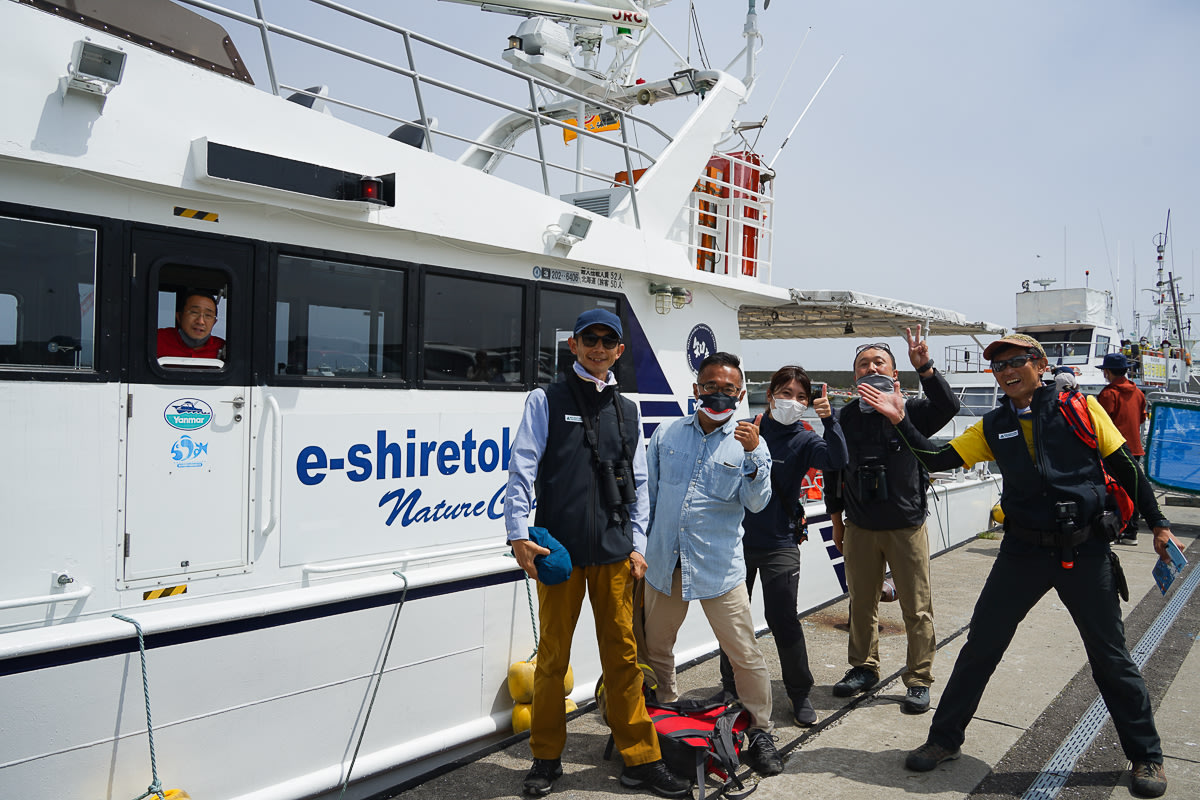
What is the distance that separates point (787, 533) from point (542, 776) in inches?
66.9

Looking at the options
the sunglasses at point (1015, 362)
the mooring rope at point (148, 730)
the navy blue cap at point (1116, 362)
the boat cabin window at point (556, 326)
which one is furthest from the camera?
the navy blue cap at point (1116, 362)

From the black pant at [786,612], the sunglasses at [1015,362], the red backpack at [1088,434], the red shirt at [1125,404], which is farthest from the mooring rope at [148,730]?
the red shirt at [1125,404]

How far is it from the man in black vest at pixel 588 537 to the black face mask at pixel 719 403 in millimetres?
421

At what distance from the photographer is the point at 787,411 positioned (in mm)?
4172

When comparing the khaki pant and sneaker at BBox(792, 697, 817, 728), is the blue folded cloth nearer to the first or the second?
sneaker at BBox(792, 697, 817, 728)

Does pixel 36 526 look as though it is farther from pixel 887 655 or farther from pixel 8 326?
pixel 887 655

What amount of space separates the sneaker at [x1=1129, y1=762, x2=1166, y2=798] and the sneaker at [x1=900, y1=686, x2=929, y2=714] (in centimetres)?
105

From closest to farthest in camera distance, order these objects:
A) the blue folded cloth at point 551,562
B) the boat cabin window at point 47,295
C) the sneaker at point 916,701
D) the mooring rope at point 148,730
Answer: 1. the mooring rope at point 148,730
2. the blue folded cloth at point 551,562
3. the boat cabin window at point 47,295
4. the sneaker at point 916,701

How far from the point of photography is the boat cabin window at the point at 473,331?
181 inches

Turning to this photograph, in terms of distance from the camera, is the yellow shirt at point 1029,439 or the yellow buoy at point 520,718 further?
the yellow buoy at point 520,718

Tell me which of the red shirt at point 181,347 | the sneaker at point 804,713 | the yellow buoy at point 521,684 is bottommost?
the sneaker at point 804,713

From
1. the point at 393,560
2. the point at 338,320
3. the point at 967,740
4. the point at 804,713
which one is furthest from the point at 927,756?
the point at 338,320

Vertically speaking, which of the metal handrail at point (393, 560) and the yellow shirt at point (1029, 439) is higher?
the yellow shirt at point (1029, 439)

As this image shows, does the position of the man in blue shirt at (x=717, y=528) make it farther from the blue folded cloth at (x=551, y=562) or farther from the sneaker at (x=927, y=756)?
the blue folded cloth at (x=551, y=562)
